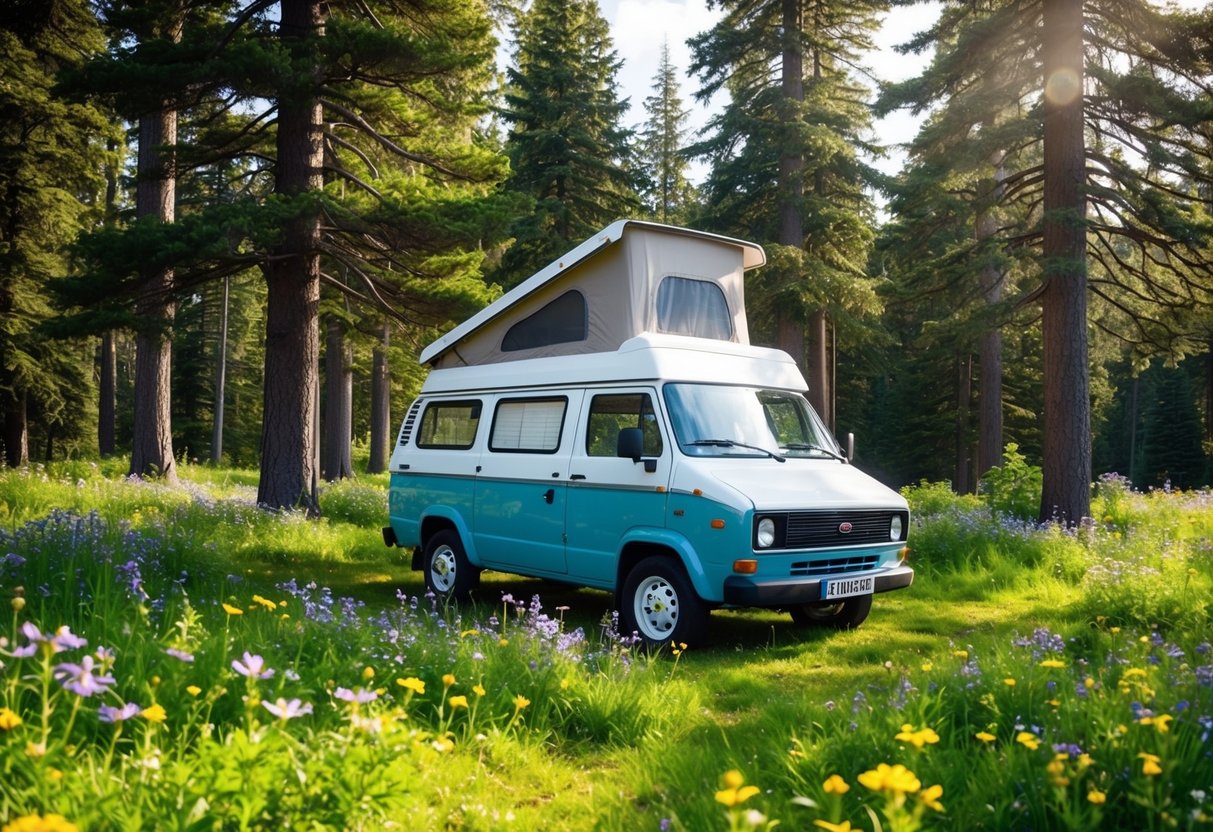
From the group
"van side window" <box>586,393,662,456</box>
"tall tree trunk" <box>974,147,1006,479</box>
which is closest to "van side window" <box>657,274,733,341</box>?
"van side window" <box>586,393,662,456</box>

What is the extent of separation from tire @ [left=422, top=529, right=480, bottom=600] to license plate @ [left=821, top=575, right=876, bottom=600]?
3.70m

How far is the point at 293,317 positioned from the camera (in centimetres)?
1223

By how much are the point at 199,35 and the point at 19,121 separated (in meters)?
12.7

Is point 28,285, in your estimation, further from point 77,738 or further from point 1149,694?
point 1149,694

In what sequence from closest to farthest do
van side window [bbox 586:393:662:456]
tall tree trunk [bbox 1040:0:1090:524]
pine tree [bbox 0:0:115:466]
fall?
van side window [bbox 586:393:662:456]
tall tree trunk [bbox 1040:0:1090:524]
pine tree [bbox 0:0:115:466]

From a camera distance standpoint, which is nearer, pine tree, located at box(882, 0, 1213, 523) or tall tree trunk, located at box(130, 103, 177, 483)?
pine tree, located at box(882, 0, 1213, 523)

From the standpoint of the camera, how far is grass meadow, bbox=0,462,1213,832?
289 cm

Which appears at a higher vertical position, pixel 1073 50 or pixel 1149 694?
pixel 1073 50

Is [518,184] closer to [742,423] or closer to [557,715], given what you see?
[742,423]

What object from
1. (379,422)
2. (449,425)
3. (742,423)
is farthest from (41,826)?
(379,422)

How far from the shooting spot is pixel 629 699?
4879 millimetres

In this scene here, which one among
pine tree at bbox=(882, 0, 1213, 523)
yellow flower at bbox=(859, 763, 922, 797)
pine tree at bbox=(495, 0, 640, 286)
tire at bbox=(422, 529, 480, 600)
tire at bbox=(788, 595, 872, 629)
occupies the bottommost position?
tire at bbox=(788, 595, 872, 629)

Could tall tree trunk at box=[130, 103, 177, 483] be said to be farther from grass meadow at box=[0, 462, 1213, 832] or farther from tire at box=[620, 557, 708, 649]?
tire at box=[620, 557, 708, 649]

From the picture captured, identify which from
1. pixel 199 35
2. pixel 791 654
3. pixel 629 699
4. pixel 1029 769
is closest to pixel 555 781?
pixel 629 699
